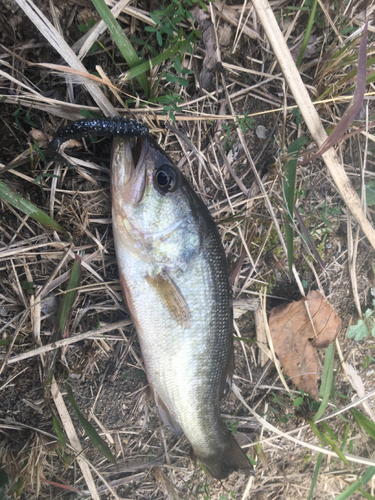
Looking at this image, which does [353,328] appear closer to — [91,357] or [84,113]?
[91,357]

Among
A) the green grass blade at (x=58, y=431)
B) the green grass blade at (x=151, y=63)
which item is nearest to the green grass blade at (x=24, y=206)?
the green grass blade at (x=151, y=63)

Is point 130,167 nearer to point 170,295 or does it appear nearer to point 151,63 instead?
point 151,63

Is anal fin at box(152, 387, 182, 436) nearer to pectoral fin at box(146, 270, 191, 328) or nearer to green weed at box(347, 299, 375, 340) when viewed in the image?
pectoral fin at box(146, 270, 191, 328)

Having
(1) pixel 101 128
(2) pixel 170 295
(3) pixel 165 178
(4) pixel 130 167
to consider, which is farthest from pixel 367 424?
(1) pixel 101 128

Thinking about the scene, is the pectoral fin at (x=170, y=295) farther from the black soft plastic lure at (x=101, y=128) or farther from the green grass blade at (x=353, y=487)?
the green grass blade at (x=353, y=487)

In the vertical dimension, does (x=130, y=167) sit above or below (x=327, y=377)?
above

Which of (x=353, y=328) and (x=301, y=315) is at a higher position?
(x=301, y=315)

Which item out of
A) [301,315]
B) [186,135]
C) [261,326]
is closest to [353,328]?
[301,315]
